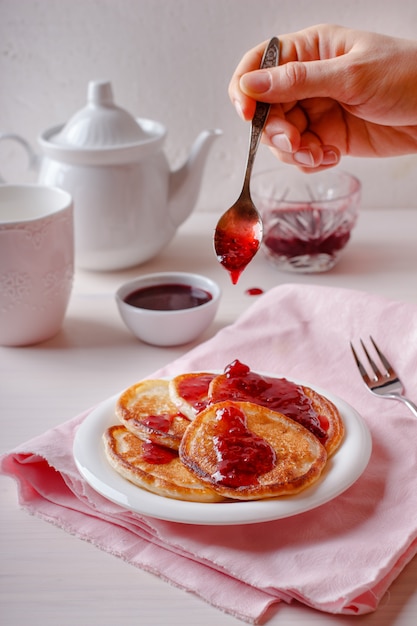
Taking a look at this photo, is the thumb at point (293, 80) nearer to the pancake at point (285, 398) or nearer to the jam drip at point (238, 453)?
the pancake at point (285, 398)

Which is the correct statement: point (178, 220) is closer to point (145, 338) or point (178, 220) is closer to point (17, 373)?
point (145, 338)

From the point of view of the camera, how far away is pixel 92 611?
92 cm

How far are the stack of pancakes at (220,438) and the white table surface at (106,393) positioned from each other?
0.41ft

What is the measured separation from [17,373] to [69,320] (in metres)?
0.26

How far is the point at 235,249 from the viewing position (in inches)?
51.5

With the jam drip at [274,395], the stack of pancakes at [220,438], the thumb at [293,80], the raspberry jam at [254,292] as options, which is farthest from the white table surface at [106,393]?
the thumb at [293,80]

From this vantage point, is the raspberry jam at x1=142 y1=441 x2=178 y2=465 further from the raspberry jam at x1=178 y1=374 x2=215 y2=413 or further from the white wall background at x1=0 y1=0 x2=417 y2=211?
the white wall background at x1=0 y1=0 x2=417 y2=211

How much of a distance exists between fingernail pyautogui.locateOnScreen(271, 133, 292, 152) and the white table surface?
374 millimetres

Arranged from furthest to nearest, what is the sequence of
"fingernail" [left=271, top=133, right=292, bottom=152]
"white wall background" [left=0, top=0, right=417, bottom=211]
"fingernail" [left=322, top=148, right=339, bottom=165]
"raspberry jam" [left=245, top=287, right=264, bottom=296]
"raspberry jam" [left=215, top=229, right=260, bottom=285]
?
1. "white wall background" [left=0, top=0, right=417, bottom=211]
2. "raspberry jam" [left=245, top=287, right=264, bottom=296]
3. "fingernail" [left=322, top=148, right=339, bottom=165]
4. "fingernail" [left=271, top=133, right=292, bottom=152]
5. "raspberry jam" [left=215, top=229, right=260, bottom=285]

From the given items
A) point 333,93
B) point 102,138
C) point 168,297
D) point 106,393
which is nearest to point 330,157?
point 333,93

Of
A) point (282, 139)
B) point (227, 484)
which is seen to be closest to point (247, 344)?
point (282, 139)

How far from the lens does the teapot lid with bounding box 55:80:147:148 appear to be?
1.87 meters

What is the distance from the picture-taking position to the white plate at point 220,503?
0.98 metres

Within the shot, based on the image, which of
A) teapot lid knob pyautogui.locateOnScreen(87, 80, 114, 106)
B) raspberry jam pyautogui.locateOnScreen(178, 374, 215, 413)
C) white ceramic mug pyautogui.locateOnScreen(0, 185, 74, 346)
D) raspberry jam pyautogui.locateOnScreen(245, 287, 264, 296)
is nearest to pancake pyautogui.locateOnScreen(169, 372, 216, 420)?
raspberry jam pyautogui.locateOnScreen(178, 374, 215, 413)
